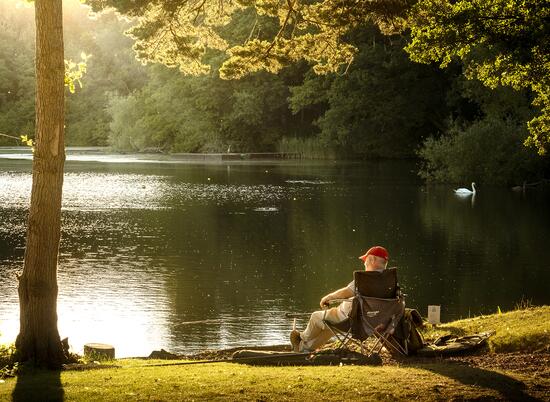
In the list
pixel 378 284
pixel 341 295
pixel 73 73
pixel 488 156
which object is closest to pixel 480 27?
pixel 378 284

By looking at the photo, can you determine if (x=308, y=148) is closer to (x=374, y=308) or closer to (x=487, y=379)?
(x=374, y=308)

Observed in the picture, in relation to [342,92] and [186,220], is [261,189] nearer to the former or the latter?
[186,220]

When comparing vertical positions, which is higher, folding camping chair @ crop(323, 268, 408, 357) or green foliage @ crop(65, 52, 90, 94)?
green foliage @ crop(65, 52, 90, 94)

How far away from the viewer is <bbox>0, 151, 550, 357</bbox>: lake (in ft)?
50.1

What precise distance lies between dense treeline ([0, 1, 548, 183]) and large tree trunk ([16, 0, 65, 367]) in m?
35.7

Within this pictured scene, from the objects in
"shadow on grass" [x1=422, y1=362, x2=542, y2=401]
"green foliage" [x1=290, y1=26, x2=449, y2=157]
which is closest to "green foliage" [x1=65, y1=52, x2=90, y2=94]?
"shadow on grass" [x1=422, y1=362, x2=542, y2=401]

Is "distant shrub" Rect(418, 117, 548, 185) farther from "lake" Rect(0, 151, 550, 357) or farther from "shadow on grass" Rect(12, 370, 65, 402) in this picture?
"shadow on grass" Rect(12, 370, 65, 402)

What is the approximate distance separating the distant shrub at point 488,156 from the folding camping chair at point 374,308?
3430 cm

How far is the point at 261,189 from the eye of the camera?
40562mm

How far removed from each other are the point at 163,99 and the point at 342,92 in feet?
52.2

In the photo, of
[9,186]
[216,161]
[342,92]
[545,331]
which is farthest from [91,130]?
[545,331]

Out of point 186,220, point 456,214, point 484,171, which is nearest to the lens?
point 186,220

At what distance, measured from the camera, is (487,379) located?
7.11m

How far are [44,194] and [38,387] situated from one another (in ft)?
7.24
